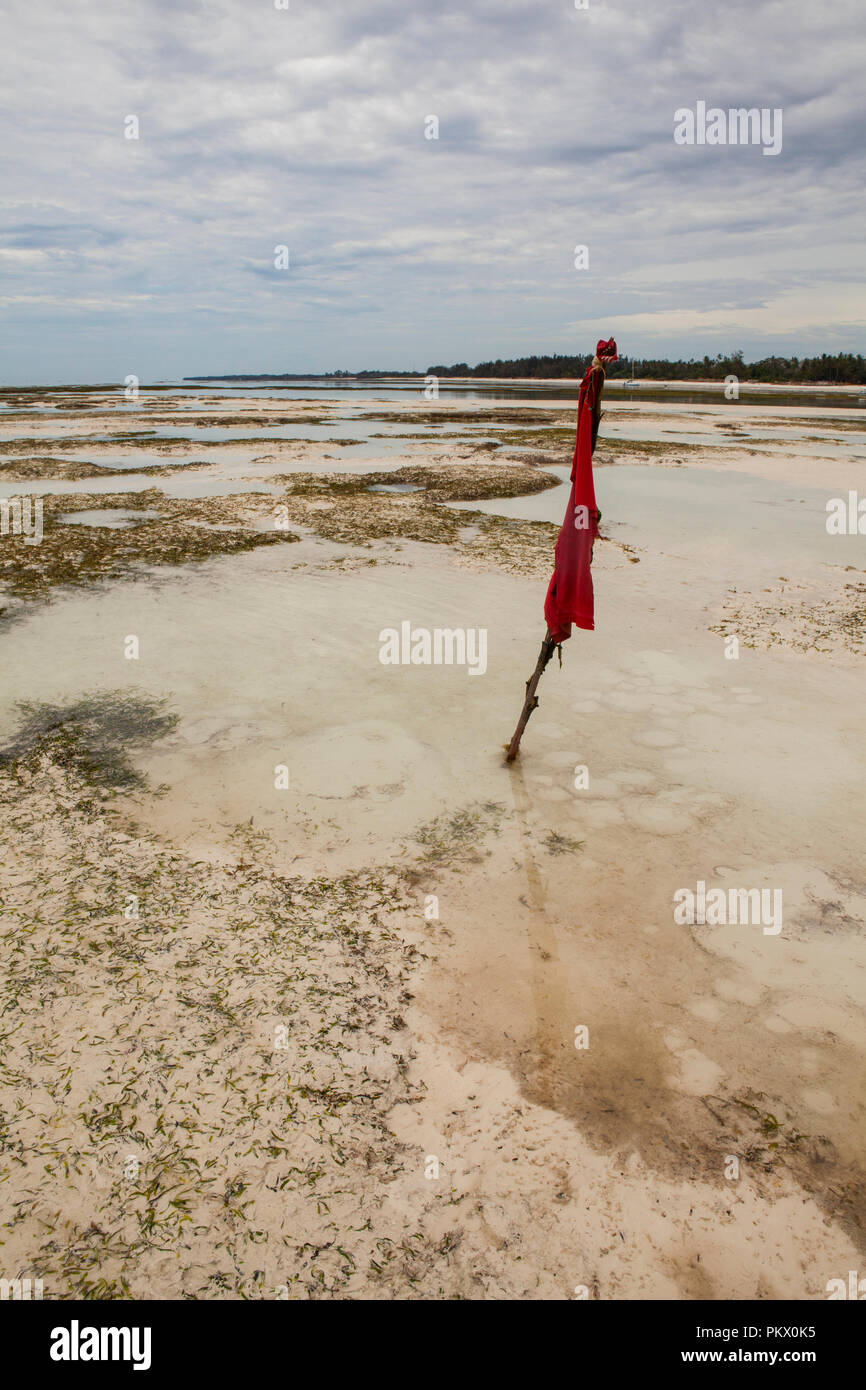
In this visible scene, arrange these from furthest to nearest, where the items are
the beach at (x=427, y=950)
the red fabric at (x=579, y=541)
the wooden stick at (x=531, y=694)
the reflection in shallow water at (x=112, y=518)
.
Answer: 1. the reflection in shallow water at (x=112, y=518)
2. the wooden stick at (x=531, y=694)
3. the red fabric at (x=579, y=541)
4. the beach at (x=427, y=950)

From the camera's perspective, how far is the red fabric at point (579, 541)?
5641 millimetres

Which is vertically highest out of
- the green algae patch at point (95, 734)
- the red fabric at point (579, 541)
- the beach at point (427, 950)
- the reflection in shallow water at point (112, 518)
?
the reflection in shallow water at point (112, 518)

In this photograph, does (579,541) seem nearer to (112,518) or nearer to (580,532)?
(580,532)

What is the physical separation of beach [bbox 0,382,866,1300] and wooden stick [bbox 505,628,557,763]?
232 millimetres

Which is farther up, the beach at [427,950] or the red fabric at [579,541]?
the red fabric at [579,541]

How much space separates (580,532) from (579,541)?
8cm

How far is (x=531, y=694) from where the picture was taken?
754 cm

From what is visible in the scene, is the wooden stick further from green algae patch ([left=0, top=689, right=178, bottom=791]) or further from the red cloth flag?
green algae patch ([left=0, top=689, right=178, bottom=791])

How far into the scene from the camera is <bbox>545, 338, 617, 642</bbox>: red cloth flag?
5426mm

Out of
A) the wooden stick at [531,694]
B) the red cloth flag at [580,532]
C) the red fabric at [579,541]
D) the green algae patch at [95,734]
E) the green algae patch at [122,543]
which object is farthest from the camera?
the green algae patch at [122,543]

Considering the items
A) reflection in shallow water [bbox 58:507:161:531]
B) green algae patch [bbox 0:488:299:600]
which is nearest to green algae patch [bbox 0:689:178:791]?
green algae patch [bbox 0:488:299:600]

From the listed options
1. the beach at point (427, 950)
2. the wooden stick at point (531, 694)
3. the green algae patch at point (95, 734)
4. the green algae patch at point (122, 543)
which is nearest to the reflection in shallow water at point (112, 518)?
the green algae patch at point (122, 543)

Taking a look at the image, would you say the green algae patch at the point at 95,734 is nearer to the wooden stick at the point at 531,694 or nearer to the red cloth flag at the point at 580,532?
the wooden stick at the point at 531,694
